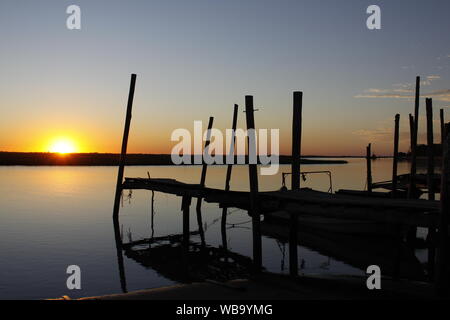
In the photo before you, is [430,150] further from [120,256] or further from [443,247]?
[120,256]

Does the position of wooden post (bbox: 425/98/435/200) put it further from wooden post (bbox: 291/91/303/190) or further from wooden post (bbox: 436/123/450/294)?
wooden post (bbox: 436/123/450/294)

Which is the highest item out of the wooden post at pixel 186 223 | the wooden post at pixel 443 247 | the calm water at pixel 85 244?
the wooden post at pixel 443 247

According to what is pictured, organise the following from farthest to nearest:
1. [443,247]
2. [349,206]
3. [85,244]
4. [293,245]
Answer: [85,244]
[293,245]
[349,206]
[443,247]

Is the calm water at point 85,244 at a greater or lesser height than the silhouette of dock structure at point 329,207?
lesser

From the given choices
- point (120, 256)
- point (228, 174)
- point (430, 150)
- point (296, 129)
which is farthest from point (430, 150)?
point (120, 256)

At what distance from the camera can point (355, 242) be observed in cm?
1825

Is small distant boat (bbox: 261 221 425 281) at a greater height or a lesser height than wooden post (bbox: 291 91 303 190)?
lesser

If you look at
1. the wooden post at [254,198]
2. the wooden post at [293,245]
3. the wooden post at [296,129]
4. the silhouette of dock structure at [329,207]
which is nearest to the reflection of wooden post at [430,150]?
the silhouette of dock structure at [329,207]

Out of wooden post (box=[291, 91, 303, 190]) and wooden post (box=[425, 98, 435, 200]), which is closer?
wooden post (box=[291, 91, 303, 190])

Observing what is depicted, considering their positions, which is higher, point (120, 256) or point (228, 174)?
point (228, 174)

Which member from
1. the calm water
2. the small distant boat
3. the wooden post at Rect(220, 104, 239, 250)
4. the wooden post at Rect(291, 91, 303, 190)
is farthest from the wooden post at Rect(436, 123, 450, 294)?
the wooden post at Rect(220, 104, 239, 250)

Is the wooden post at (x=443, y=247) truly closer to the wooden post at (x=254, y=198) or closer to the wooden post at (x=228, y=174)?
the wooden post at (x=254, y=198)

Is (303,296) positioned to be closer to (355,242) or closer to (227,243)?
(355,242)
